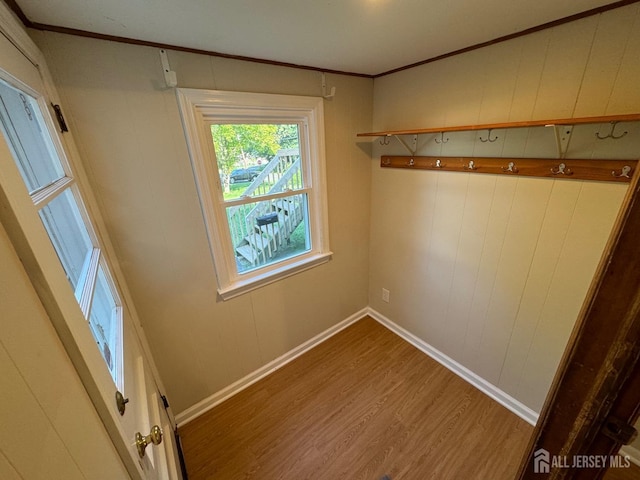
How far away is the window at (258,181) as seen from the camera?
145 cm

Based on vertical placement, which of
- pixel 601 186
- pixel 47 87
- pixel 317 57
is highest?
pixel 317 57

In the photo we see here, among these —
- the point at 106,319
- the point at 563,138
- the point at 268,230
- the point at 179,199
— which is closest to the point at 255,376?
the point at 268,230

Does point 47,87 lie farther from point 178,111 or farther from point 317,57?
point 317,57

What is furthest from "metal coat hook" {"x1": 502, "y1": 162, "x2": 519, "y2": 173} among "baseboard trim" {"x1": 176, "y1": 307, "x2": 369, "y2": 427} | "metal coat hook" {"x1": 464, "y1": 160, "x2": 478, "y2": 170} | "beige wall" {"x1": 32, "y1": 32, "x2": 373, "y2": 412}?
"baseboard trim" {"x1": 176, "y1": 307, "x2": 369, "y2": 427}

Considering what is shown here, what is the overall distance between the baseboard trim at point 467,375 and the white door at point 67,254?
1.88 m

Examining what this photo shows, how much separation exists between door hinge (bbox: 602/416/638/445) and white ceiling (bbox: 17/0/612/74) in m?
1.41

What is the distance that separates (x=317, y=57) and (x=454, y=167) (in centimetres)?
107

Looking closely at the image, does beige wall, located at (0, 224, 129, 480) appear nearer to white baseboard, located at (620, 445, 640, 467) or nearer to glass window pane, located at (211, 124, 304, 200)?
glass window pane, located at (211, 124, 304, 200)

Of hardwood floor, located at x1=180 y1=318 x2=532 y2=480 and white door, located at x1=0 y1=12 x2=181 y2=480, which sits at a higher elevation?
white door, located at x1=0 y1=12 x2=181 y2=480

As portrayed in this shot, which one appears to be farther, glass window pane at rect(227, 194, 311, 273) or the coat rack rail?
glass window pane at rect(227, 194, 311, 273)

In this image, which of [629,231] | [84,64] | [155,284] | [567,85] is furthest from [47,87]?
[567,85]

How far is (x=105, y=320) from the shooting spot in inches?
39.2

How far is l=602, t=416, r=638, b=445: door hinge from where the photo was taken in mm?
633

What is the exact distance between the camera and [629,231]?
0.56 meters
